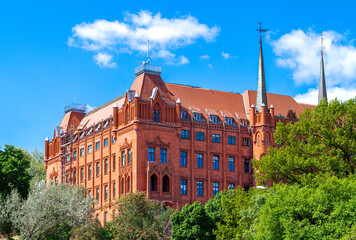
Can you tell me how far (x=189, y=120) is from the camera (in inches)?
4264

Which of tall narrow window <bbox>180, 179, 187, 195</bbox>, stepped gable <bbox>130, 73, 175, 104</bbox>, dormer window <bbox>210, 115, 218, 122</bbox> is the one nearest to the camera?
stepped gable <bbox>130, 73, 175, 104</bbox>

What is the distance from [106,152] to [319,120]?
3791 centimetres

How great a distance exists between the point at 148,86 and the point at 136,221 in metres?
28.5

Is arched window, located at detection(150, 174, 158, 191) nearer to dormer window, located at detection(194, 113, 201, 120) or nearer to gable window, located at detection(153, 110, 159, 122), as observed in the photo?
gable window, located at detection(153, 110, 159, 122)

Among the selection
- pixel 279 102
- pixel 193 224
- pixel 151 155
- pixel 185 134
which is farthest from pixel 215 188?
pixel 193 224

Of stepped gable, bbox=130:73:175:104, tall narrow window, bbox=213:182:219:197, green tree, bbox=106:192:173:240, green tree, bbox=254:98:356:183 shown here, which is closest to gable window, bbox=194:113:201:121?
stepped gable, bbox=130:73:175:104

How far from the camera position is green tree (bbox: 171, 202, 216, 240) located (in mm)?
80906

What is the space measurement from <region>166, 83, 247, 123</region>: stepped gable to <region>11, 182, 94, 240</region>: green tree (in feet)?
78.0

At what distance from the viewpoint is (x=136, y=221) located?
82.9 metres

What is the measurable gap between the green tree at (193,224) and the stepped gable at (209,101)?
2986cm

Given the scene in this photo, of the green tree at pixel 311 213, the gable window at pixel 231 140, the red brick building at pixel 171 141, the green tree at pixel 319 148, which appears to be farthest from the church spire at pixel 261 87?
the green tree at pixel 311 213

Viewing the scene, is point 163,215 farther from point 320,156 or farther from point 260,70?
point 260,70

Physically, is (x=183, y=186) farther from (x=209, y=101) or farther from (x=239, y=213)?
(x=239, y=213)

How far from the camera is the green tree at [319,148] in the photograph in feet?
268
